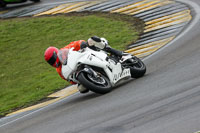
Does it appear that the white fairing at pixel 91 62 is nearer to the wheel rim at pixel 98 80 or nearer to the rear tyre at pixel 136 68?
the wheel rim at pixel 98 80

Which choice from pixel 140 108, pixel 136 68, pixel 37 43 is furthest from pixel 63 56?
pixel 37 43

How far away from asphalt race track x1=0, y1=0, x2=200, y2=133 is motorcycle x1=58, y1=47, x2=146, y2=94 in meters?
0.25

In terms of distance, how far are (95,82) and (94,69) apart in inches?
21.4

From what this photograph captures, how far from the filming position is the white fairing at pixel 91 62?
9.33 m

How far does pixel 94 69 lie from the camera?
31.0 ft

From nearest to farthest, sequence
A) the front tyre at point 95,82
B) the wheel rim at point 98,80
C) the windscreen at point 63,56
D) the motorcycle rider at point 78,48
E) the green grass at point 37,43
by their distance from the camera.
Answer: the front tyre at point 95,82 → the wheel rim at point 98,80 → the windscreen at point 63,56 → the motorcycle rider at point 78,48 → the green grass at point 37,43

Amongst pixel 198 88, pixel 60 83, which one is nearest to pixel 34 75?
pixel 60 83

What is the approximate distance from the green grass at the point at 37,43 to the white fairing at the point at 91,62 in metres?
2.71

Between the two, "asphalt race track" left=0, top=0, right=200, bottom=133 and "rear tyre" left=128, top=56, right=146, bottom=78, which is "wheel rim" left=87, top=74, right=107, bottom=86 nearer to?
"asphalt race track" left=0, top=0, right=200, bottom=133

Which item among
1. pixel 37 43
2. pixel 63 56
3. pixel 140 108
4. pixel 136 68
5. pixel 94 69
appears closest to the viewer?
pixel 140 108

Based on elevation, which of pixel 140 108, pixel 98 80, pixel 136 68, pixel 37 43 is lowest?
pixel 37 43

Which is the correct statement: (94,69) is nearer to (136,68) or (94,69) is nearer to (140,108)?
(136,68)

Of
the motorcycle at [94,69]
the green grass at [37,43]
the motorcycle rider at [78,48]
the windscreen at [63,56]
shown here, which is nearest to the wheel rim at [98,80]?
the motorcycle at [94,69]

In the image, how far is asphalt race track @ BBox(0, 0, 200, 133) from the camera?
6402 mm
